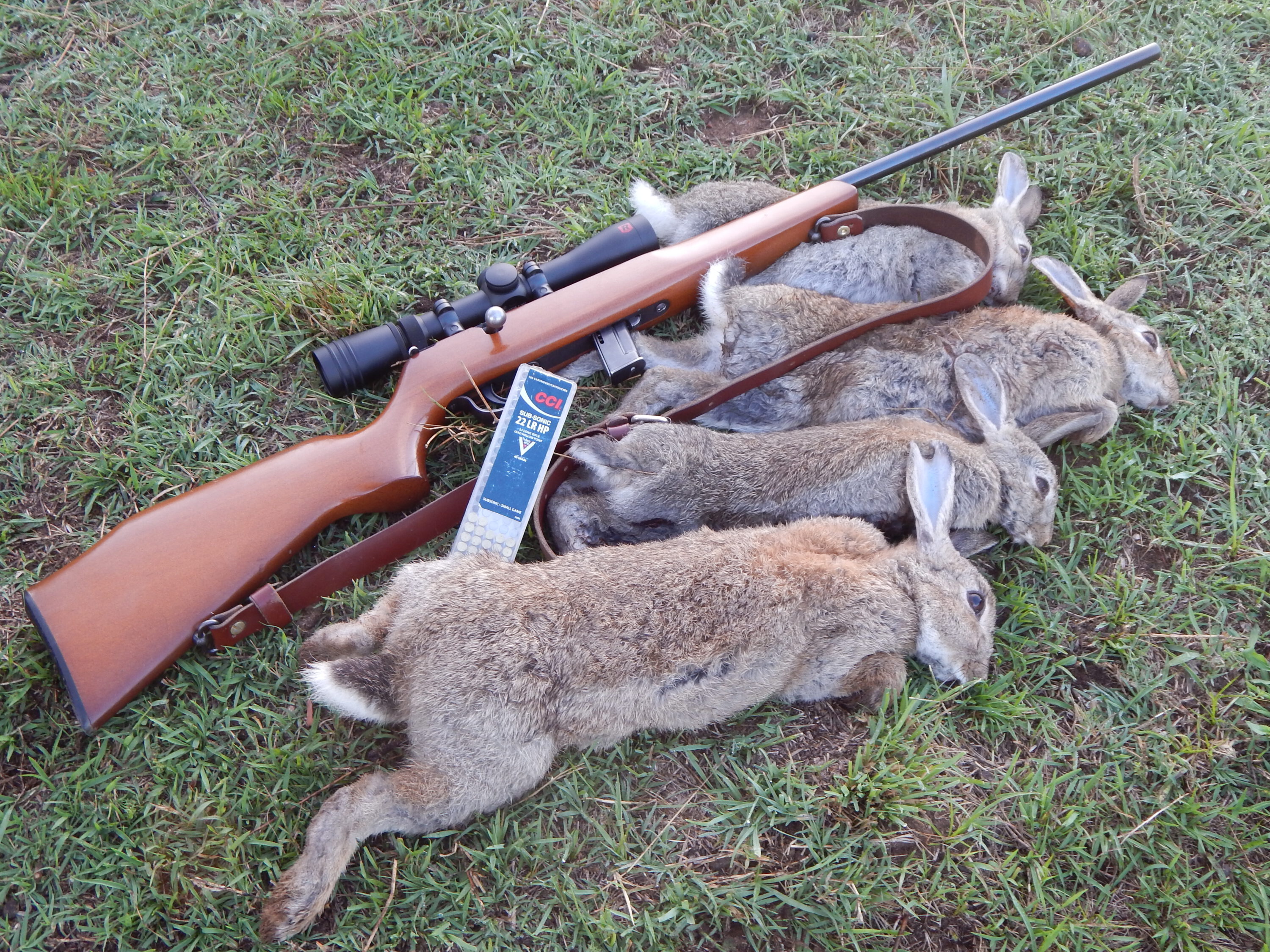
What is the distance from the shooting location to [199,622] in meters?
3.67

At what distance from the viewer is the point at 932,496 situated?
158 inches

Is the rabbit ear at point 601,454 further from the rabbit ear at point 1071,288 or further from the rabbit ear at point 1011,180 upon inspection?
the rabbit ear at point 1011,180

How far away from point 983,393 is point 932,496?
827 millimetres

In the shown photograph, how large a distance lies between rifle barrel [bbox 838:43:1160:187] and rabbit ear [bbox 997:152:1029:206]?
0.76 ft

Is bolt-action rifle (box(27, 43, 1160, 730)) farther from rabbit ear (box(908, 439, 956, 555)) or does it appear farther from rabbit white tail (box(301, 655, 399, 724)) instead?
rabbit ear (box(908, 439, 956, 555))

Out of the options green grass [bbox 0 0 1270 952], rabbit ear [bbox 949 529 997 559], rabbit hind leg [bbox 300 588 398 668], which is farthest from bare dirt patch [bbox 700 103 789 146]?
rabbit hind leg [bbox 300 588 398 668]

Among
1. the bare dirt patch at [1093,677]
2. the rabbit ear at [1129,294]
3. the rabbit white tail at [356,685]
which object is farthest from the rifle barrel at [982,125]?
the rabbit white tail at [356,685]

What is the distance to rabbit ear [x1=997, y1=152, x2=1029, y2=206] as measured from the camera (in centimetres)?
516

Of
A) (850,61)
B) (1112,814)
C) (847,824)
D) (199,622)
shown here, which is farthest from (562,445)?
(850,61)

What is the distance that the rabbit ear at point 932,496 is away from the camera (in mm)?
3969

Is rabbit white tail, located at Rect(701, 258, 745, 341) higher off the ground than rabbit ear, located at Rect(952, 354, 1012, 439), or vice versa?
rabbit white tail, located at Rect(701, 258, 745, 341)

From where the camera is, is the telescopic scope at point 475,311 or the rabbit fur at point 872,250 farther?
the rabbit fur at point 872,250

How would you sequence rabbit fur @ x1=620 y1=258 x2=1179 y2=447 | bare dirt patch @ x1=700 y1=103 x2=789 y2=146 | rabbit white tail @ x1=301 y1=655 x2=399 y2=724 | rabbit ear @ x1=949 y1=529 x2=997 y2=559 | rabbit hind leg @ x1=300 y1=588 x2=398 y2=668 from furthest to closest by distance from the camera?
bare dirt patch @ x1=700 y1=103 x2=789 y2=146
rabbit fur @ x1=620 y1=258 x2=1179 y2=447
rabbit ear @ x1=949 y1=529 x2=997 y2=559
rabbit hind leg @ x1=300 y1=588 x2=398 y2=668
rabbit white tail @ x1=301 y1=655 x2=399 y2=724

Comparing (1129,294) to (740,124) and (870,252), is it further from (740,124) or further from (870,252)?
(740,124)
